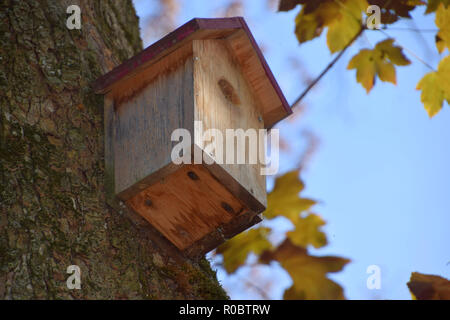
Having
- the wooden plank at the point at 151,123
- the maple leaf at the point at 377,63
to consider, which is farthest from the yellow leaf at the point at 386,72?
the wooden plank at the point at 151,123

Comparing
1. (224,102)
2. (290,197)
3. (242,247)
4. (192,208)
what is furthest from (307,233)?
(224,102)

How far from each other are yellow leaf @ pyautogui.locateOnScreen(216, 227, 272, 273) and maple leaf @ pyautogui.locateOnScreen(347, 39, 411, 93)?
0.82 meters

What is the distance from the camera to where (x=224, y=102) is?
266 cm

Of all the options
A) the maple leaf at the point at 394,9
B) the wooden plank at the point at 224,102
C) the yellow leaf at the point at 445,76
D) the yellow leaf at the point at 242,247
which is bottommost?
the yellow leaf at the point at 242,247

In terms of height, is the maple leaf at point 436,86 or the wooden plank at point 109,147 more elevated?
the maple leaf at point 436,86

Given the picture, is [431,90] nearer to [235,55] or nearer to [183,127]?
[235,55]

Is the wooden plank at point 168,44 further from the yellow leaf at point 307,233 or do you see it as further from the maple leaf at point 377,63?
the yellow leaf at point 307,233

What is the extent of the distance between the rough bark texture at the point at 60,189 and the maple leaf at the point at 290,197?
428 mm

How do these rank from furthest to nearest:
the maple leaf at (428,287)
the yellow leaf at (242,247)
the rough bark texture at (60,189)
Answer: the yellow leaf at (242,247) → the maple leaf at (428,287) → the rough bark texture at (60,189)

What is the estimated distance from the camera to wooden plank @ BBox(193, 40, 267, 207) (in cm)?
249

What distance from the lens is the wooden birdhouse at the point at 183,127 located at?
96.7 inches
